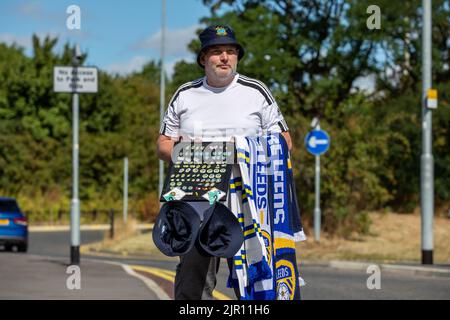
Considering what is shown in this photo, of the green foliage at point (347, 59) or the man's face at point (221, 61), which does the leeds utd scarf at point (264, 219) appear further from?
the green foliage at point (347, 59)

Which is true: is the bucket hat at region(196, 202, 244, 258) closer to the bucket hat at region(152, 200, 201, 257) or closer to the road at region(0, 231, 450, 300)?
the bucket hat at region(152, 200, 201, 257)

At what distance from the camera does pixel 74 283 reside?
498 inches

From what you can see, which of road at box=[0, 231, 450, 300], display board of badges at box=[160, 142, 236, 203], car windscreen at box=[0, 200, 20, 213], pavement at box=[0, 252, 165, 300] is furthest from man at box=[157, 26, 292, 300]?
car windscreen at box=[0, 200, 20, 213]

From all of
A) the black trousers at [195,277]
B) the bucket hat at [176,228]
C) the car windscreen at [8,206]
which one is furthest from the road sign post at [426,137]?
the bucket hat at [176,228]

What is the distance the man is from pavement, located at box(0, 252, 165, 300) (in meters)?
5.23

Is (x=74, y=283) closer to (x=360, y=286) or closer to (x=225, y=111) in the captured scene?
(x=360, y=286)

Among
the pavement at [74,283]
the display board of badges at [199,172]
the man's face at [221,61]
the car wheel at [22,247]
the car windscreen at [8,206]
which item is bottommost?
the car wheel at [22,247]

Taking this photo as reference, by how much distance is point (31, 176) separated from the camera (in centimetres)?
5519

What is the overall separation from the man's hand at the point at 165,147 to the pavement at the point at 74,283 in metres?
5.19

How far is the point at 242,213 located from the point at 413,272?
1150cm

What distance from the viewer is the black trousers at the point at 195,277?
5336 millimetres

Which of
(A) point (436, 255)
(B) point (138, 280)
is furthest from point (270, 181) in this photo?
(A) point (436, 255)

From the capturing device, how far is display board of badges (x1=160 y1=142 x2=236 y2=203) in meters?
5.03
